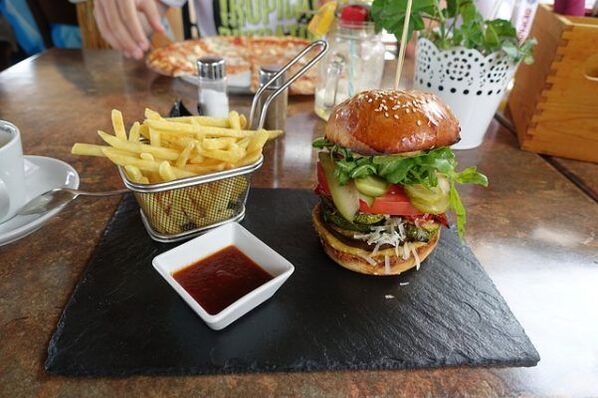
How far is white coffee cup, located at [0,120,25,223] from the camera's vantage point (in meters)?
1.30

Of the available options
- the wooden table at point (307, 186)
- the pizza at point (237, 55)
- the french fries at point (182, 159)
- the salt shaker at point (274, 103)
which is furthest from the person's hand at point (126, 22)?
the french fries at point (182, 159)

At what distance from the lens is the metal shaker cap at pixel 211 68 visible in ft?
7.00

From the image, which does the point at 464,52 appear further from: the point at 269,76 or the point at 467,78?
the point at 269,76

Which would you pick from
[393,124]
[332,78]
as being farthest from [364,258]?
[332,78]

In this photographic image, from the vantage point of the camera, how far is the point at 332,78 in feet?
8.26

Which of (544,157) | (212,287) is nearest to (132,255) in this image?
(212,287)

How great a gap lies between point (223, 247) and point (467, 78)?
1525 millimetres

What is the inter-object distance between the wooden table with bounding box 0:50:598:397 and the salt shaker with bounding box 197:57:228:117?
39 centimetres

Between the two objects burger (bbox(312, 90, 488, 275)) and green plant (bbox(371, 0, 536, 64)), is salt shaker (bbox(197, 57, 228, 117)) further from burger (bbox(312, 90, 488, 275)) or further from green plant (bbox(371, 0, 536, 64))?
burger (bbox(312, 90, 488, 275))

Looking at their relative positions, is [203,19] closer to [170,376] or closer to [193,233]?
[193,233]

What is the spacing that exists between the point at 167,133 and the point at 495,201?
4.71ft

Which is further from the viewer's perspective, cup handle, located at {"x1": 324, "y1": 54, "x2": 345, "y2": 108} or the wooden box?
cup handle, located at {"x1": 324, "y1": 54, "x2": 345, "y2": 108}

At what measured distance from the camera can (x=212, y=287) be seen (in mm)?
1237

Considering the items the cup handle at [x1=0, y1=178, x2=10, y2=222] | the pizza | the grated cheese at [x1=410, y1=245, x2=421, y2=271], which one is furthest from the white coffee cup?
the pizza
